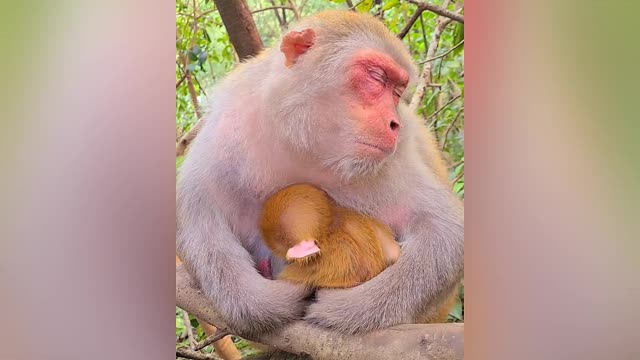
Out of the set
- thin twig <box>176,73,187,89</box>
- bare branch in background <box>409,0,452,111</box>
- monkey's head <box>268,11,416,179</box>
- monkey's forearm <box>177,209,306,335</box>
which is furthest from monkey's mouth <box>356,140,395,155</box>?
thin twig <box>176,73,187,89</box>

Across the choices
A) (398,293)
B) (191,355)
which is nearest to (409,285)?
(398,293)

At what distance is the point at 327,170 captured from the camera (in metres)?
2.23

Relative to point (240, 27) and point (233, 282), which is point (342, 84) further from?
point (233, 282)

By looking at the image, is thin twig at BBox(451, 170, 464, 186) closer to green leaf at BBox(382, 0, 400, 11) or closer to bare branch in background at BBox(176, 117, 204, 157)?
green leaf at BBox(382, 0, 400, 11)

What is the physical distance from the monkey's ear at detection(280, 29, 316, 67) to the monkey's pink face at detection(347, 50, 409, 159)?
0.50 feet

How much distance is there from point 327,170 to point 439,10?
62 cm

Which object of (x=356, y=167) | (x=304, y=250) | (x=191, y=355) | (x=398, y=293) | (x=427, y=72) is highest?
(x=427, y=72)

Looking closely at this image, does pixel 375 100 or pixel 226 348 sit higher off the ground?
pixel 375 100

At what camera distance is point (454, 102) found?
7.39 ft

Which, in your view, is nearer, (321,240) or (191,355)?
(321,240)

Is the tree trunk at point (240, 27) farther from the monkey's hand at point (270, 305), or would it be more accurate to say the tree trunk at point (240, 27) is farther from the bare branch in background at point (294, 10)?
the monkey's hand at point (270, 305)
